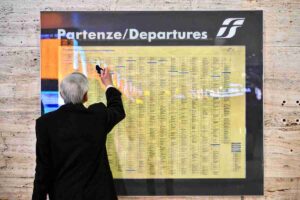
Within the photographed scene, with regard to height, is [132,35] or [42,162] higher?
[132,35]

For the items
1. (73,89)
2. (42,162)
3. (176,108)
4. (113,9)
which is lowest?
(42,162)

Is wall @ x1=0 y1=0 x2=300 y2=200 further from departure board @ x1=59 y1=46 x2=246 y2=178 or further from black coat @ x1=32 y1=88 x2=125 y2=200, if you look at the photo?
black coat @ x1=32 y1=88 x2=125 y2=200

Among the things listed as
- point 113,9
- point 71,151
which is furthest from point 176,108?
point 71,151

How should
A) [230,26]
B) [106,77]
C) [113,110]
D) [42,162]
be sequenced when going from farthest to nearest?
[230,26] < [106,77] < [113,110] < [42,162]

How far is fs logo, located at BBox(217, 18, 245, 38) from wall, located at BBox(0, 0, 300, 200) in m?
0.07

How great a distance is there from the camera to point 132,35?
8.84ft

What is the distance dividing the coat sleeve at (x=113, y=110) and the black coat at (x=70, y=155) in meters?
0.07

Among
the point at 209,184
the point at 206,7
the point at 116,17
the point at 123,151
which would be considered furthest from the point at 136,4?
the point at 209,184

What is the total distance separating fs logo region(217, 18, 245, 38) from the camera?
2.68m

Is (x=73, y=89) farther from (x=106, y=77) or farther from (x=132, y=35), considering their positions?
(x=132, y=35)

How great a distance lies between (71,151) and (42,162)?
14 centimetres

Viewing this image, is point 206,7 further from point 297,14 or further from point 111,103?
point 111,103

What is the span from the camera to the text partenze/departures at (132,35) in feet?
8.82

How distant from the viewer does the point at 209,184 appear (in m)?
2.70
